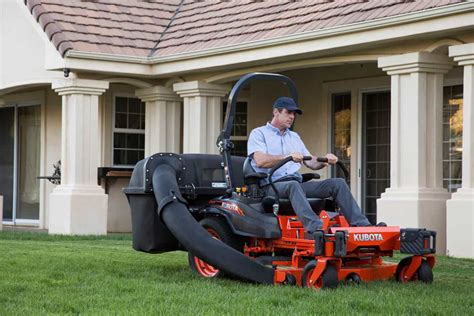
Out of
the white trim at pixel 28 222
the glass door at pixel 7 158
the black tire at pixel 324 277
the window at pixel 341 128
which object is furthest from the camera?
the glass door at pixel 7 158

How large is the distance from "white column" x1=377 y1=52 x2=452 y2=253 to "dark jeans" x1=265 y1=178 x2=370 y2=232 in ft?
15.5

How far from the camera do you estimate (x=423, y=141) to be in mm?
13523

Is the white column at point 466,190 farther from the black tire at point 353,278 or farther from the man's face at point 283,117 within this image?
the black tire at point 353,278

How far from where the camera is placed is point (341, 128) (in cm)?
1742

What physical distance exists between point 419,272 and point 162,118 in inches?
378

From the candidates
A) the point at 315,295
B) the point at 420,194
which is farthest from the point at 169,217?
the point at 420,194

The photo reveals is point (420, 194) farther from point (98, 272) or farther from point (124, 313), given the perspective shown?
point (124, 313)

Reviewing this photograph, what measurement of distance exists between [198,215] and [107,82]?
7.85m

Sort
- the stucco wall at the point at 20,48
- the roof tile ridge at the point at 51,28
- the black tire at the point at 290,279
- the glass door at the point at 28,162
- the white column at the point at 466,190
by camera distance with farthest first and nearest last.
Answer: the glass door at the point at 28,162
the stucco wall at the point at 20,48
the roof tile ridge at the point at 51,28
the white column at the point at 466,190
the black tire at the point at 290,279

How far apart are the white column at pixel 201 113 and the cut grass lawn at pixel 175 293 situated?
630 centimetres

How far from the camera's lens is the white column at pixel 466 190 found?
12602mm

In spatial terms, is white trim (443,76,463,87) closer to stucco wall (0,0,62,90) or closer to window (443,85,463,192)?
window (443,85,463,192)

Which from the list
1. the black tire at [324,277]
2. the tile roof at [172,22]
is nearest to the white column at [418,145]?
the tile roof at [172,22]

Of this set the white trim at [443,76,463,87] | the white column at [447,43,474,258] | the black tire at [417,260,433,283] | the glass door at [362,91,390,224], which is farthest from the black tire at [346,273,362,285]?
the glass door at [362,91,390,224]
